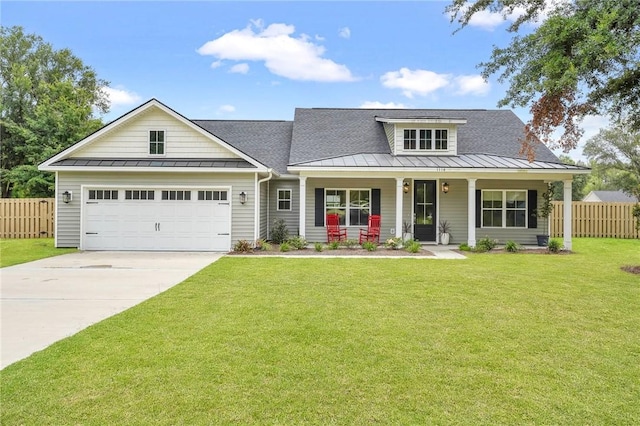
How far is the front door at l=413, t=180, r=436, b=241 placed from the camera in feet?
47.7

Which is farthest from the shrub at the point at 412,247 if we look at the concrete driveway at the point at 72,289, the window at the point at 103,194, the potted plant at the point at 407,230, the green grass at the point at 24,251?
the green grass at the point at 24,251

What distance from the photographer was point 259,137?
17.7 m

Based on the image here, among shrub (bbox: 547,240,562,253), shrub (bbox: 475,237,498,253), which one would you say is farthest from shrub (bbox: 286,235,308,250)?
shrub (bbox: 547,240,562,253)

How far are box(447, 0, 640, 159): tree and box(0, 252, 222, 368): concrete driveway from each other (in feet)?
27.2

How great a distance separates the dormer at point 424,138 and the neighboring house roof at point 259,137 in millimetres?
4655

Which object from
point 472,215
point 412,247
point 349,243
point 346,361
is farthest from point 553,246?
point 346,361

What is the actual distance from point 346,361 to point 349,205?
437 inches

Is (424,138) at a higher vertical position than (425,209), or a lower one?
higher

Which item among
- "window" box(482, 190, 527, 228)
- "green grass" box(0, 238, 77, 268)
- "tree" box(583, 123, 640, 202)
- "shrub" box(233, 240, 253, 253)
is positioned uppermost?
"tree" box(583, 123, 640, 202)

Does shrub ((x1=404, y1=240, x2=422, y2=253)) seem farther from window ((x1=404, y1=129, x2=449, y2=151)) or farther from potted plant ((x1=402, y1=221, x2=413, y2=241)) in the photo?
window ((x1=404, y1=129, x2=449, y2=151))

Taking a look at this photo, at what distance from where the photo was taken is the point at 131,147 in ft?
41.8

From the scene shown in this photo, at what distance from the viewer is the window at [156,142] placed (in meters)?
12.7

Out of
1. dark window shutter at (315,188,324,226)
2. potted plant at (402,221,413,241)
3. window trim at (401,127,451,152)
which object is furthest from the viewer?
window trim at (401,127,451,152)

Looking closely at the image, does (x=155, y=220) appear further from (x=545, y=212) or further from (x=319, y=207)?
(x=545, y=212)
